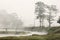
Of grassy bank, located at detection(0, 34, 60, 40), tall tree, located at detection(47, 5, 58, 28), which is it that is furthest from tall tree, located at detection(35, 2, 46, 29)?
grassy bank, located at detection(0, 34, 60, 40)

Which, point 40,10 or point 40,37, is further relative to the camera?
point 40,10

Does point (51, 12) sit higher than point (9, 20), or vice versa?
point (51, 12)

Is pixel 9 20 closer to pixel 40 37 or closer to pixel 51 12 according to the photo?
pixel 40 37

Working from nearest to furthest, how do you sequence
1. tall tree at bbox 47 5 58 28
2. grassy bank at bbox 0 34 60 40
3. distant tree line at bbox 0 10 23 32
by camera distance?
grassy bank at bbox 0 34 60 40 → distant tree line at bbox 0 10 23 32 → tall tree at bbox 47 5 58 28

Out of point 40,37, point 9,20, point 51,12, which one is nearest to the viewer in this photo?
point 40,37

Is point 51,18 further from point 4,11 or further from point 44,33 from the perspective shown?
point 4,11

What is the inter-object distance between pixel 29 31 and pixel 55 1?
1612 millimetres

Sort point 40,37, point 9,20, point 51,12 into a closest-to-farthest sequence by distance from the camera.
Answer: point 40,37 → point 9,20 → point 51,12

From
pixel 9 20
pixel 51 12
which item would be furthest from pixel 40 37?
pixel 9 20

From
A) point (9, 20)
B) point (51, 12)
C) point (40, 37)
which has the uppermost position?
point (51, 12)

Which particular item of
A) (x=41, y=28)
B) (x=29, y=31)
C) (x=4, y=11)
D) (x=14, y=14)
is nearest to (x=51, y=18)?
(x=41, y=28)

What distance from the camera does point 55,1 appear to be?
5.93 meters

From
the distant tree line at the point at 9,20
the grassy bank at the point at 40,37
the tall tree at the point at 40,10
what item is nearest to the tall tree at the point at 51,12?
the tall tree at the point at 40,10

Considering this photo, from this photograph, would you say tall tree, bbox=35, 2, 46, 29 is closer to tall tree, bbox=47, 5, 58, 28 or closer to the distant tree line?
tall tree, bbox=47, 5, 58, 28
